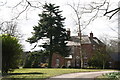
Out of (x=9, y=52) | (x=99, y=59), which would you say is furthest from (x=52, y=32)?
(x=9, y=52)

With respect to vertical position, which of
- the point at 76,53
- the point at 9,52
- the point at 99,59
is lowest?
the point at 99,59

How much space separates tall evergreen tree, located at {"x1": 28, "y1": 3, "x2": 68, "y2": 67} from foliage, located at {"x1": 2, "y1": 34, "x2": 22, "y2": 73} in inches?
591

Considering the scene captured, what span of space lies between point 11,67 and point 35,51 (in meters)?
16.6

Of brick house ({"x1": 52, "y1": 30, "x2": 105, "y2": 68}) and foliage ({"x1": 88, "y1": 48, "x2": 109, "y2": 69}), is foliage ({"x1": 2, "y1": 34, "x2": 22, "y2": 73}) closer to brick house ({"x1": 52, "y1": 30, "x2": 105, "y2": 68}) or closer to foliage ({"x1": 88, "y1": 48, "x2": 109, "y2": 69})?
foliage ({"x1": 88, "y1": 48, "x2": 109, "y2": 69})

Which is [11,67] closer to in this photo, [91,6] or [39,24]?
[91,6]

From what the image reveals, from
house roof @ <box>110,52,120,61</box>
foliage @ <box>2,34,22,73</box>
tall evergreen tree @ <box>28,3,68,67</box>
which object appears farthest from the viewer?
house roof @ <box>110,52,120,61</box>

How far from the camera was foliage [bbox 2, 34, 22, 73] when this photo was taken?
53.3 ft

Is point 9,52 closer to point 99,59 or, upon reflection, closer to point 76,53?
point 99,59

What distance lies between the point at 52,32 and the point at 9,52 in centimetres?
1586

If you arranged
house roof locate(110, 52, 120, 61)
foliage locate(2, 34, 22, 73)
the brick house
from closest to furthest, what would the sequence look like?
1. foliage locate(2, 34, 22, 73)
2. house roof locate(110, 52, 120, 61)
3. the brick house

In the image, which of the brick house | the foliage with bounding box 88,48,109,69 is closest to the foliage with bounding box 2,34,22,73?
the foliage with bounding box 88,48,109,69

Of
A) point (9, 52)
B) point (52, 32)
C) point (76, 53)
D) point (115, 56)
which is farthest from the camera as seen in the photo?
point (76, 53)

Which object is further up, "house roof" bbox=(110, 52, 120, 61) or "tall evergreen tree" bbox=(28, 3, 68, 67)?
"tall evergreen tree" bbox=(28, 3, 68, 67)

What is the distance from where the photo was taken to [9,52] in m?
16.4
